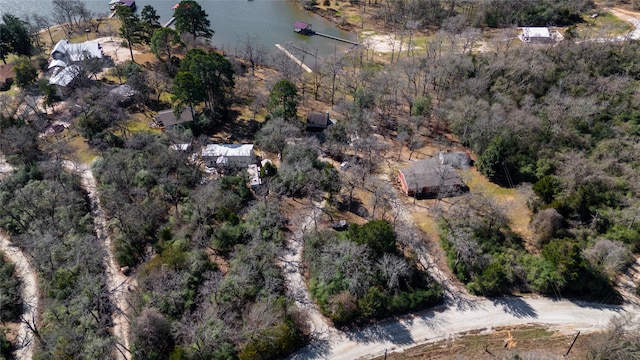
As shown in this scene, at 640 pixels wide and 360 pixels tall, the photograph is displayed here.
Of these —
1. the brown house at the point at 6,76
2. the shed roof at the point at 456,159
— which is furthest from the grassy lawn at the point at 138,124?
the shed roof at the point at 456,159

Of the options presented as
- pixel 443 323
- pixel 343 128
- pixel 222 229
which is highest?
pixel 343 128

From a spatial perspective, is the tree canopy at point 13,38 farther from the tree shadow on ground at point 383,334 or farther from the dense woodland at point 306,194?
the tree shadow on ground at point 383,334

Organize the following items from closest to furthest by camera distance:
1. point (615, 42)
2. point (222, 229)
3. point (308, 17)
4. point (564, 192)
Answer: point (222, 229) < point (564, 192) < point (615, 42) < point (308, 17)

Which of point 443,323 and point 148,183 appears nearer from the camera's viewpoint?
point 443,323

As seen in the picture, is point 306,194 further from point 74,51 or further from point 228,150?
point 74,51

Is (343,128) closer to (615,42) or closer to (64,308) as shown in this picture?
(64,308)

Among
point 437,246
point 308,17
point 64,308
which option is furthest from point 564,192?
point 308,17
